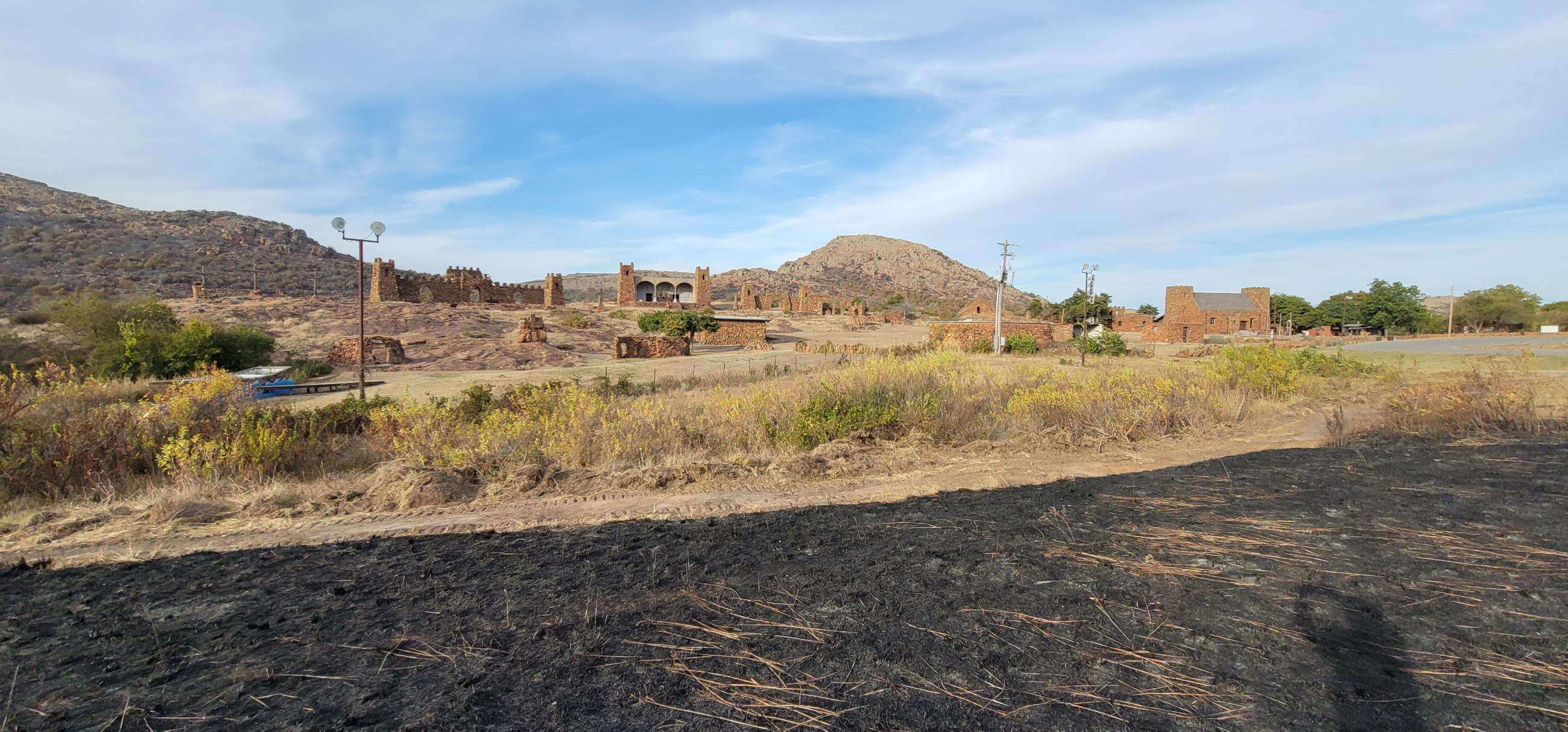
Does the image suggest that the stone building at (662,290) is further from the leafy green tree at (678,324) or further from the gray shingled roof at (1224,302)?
the gray shingled roof at (1224,302)

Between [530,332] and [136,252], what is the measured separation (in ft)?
184

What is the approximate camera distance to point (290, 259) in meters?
67.4

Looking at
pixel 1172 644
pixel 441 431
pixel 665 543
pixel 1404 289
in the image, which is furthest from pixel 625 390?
pixel 1404 289

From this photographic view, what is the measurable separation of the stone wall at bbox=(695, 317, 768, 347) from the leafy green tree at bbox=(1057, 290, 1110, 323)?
28475mm

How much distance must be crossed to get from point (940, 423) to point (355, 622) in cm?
656

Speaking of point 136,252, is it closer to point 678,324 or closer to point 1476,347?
point 678,324

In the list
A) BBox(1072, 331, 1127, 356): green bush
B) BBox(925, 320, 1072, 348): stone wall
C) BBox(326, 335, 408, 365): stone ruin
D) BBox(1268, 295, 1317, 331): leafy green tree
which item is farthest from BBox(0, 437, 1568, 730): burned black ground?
BBox(1268, 295, 1317, 331): leafy green tree

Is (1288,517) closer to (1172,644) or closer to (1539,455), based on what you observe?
(1172,644)

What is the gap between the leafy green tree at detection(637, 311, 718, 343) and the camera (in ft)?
112

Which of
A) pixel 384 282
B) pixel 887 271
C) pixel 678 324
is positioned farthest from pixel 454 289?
pixel 887 271

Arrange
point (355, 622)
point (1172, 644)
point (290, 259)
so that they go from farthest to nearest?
1. point (290, 259)
2. point (355, 622)
3. point (1172, 644)

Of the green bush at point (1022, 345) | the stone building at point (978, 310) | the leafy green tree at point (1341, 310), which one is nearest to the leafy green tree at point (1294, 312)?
the leafy green tree at point (1341, 310)

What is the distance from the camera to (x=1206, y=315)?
51.8 metres

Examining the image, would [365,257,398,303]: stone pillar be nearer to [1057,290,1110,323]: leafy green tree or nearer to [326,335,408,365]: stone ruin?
[326,335,408,365]: stone ruin
